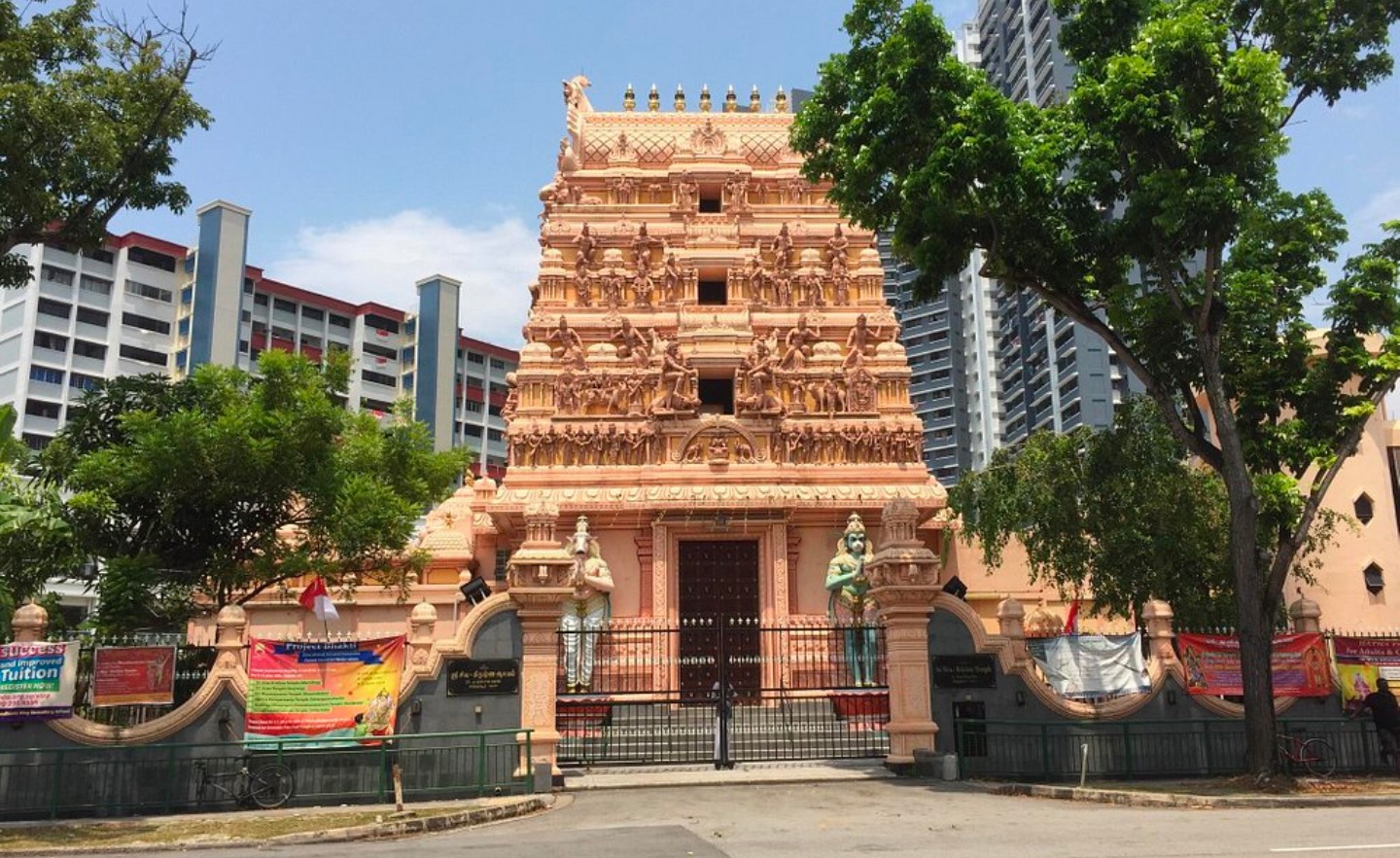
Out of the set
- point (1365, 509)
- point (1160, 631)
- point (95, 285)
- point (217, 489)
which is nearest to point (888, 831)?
point (1160, 631)

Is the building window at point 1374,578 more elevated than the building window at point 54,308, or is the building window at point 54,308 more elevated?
the building window at point 54,308

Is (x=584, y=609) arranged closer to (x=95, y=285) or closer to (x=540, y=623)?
(x=540, y=623)

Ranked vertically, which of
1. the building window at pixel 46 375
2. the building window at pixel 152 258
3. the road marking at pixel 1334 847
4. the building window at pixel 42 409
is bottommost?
the road marking at pixel 1334 847

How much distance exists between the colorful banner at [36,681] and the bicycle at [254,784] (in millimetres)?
2069

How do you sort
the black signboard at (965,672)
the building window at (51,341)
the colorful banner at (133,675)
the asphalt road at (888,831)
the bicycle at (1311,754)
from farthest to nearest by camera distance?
the building window at (51,341), the black signboard at (965,672), the bicycle at (1311,754), the colorful banner at (133,675), the asphalt road at (888,831)

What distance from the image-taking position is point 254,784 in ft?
50.2

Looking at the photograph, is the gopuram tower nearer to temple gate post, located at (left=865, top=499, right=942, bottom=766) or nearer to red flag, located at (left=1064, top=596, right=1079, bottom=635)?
red flag, located at (left=1064, top=596, right=1079, bottom=635)

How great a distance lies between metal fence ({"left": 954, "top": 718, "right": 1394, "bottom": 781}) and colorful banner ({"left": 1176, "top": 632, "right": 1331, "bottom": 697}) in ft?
1.94

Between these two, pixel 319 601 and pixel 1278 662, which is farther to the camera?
pixel 319 601

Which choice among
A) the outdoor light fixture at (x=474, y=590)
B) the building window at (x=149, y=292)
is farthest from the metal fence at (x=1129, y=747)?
the building window at (x=149, y=292)

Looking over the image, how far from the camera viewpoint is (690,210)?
103 feet

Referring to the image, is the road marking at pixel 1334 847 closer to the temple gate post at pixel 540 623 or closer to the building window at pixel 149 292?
the temple gate post at pixel 540 623

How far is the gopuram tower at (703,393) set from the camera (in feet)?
87.8

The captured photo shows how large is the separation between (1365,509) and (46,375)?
224ft
